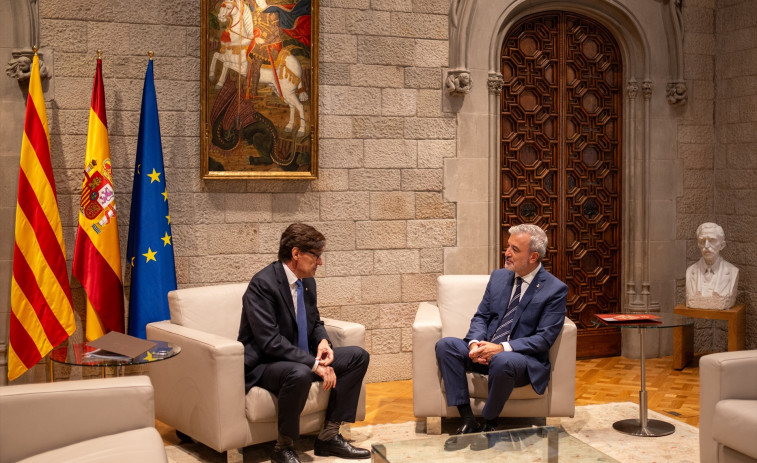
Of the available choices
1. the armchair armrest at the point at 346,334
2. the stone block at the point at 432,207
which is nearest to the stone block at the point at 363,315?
the stone block at the point at 432,207

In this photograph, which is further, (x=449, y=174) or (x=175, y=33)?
(x=449, y=174)

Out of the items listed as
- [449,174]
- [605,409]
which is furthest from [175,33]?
[605,409]

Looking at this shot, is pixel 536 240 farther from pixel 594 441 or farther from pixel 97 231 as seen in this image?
pixel 97 231

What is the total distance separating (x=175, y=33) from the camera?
5.29m

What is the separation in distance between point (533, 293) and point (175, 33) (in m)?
2.92

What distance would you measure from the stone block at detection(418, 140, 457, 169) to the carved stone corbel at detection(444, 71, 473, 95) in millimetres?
386

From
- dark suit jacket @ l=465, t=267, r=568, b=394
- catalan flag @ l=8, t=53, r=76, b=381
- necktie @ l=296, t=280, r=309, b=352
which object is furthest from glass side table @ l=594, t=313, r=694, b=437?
catalan flag @ l=8, t=53, r=76, b=381

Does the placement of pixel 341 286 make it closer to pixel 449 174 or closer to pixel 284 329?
pixel 449 174

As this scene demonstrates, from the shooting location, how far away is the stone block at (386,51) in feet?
18.8

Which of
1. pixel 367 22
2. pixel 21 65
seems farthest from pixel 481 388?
pixel 21 65

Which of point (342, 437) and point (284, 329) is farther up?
point (284, 329)

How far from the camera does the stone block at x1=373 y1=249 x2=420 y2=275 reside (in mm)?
5832

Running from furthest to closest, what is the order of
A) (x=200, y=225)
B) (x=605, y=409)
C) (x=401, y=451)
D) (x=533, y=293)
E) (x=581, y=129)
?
(x=581, y=129) < (x=200, y=225) < (x=605, y=409) < (x=533, y=293) < (x=401, y=451)

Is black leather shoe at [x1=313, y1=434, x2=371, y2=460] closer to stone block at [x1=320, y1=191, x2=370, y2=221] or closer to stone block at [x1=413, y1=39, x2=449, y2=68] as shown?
stone block at [x1=320, y1=191, x2=370, y2=221]
